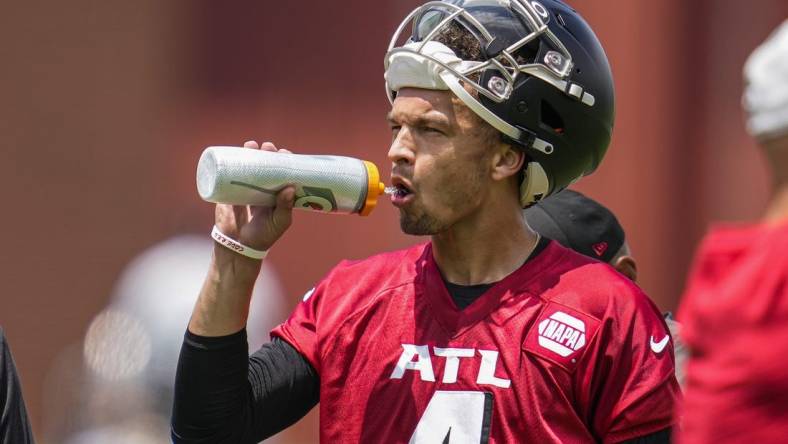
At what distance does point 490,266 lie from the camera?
3332 mm

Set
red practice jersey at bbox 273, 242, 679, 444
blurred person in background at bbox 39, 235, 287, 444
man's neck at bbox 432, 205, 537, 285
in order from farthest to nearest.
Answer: blurred person in background at bbox 39, 235, 287, 444, man's neck at bbox 432, 205, 537, 285, red practice jersey at bbox 273, 242, 679, 444

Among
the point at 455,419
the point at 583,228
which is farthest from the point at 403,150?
the point at 583,228

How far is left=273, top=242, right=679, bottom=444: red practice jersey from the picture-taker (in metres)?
3.04

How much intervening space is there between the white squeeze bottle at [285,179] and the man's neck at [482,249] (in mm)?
225

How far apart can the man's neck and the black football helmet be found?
13 centimetres

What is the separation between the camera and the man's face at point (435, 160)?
3.25m

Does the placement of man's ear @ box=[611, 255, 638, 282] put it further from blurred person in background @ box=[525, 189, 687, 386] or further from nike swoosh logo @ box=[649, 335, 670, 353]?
nike swoosh logo @ box=[649, 335, 670, 353]

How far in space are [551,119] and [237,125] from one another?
7682 mm

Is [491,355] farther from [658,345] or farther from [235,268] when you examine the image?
[235,268]

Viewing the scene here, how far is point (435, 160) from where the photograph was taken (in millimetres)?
3244

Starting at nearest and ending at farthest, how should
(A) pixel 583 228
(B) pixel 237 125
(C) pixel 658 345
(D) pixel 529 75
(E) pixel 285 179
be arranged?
1. (C) pixel 658 345
2. (E) pixel 285 179
3. (D) pixel 529 75
4. (A) pixel 583 228
5. (B) pixel 237 125

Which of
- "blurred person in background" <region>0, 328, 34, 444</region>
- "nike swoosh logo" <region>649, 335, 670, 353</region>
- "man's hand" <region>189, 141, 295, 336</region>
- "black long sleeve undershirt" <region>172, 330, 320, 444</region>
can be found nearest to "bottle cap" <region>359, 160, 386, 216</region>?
"man's hand" <region>189, 141, 295, 336</region>

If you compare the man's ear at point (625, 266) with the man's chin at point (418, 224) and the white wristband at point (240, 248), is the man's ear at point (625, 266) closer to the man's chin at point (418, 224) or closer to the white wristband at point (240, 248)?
the man's chin at point (418, 224)

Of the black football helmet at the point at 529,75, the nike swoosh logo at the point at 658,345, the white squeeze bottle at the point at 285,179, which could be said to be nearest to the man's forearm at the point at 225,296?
the white squeeze bottle at the point at 285,179
